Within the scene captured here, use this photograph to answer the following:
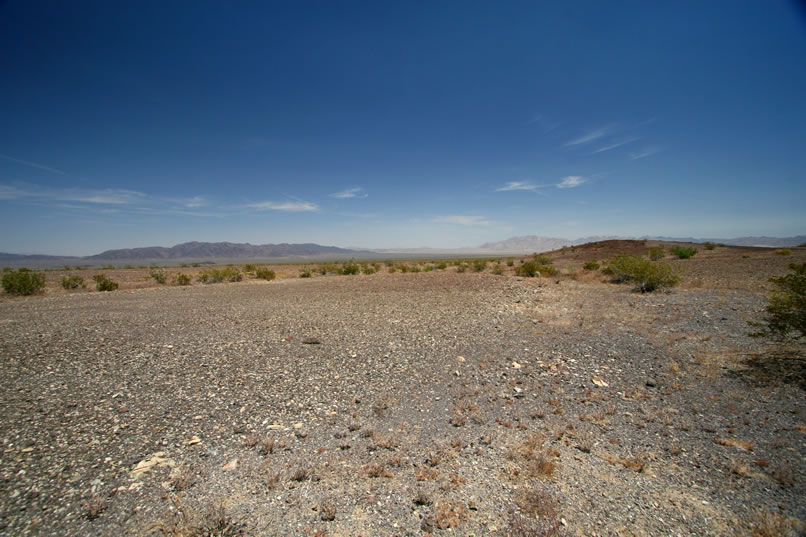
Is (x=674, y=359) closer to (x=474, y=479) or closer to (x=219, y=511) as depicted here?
(x=474, y=479)

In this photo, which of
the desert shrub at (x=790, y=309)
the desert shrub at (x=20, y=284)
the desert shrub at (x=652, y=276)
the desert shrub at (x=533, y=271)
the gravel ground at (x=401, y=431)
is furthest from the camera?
the desert shrub at (x=533, y=271)

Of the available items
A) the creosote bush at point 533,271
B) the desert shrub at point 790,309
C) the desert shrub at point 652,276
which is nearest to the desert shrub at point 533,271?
the creosote bush at point 533,271

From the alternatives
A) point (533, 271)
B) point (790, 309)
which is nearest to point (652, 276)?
point (790, 309)

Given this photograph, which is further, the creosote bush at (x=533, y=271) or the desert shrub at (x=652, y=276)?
the creosote bush at (x=533, y=271)

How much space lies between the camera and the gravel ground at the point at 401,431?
3.38 m

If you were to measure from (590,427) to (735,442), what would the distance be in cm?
176

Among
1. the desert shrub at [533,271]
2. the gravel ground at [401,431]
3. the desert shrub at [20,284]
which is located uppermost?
the desert shrub at [20,284]

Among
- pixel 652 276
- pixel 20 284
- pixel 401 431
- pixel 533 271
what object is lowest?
pixel 401 431

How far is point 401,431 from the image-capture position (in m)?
5.07

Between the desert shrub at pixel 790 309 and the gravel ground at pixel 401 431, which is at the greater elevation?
the desert shrub at pixel 790 309

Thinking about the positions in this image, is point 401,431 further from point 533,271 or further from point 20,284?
point 20,284

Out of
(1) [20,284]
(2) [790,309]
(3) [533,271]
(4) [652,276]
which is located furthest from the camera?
(3) [533,271]

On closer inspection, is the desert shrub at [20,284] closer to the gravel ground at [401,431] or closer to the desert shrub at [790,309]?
the gravel ground at [401,431]

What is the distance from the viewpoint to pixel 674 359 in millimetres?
7516
